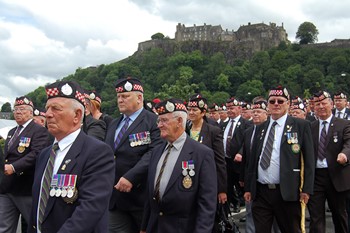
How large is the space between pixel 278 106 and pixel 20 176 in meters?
3.96

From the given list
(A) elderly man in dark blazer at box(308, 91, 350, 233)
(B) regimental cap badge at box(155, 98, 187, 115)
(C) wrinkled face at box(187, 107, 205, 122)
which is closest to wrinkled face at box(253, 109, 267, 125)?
(A) elderly man in dark blazer at box(308, 91, 350, 233)

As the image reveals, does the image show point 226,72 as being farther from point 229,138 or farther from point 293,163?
point 293,163

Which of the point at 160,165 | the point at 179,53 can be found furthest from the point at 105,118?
the point at 179,53

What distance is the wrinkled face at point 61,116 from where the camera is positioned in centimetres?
359

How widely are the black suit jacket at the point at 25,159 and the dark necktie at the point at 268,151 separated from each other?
3302mm

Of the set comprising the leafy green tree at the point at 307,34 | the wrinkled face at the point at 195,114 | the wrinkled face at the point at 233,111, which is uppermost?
the leafy green tree at the point at 307,34

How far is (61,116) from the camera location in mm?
3604

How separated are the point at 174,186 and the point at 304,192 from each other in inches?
90.1

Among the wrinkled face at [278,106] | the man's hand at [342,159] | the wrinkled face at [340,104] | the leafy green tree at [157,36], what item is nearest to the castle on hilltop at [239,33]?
the leafy green tree at [157,36]

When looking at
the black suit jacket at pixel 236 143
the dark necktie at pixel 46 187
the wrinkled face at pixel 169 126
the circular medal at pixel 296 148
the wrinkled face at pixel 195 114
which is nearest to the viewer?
the dark necktie at pixel 46 187

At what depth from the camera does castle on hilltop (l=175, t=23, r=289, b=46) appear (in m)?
133

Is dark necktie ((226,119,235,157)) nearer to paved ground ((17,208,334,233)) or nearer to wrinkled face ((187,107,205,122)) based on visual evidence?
paved ground ((17,208,334,233))

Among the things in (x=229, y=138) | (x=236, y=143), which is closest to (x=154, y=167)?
(x=236, y=143)

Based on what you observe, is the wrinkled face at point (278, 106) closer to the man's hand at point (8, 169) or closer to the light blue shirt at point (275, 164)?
the light blue shirt at point (275, 164)
